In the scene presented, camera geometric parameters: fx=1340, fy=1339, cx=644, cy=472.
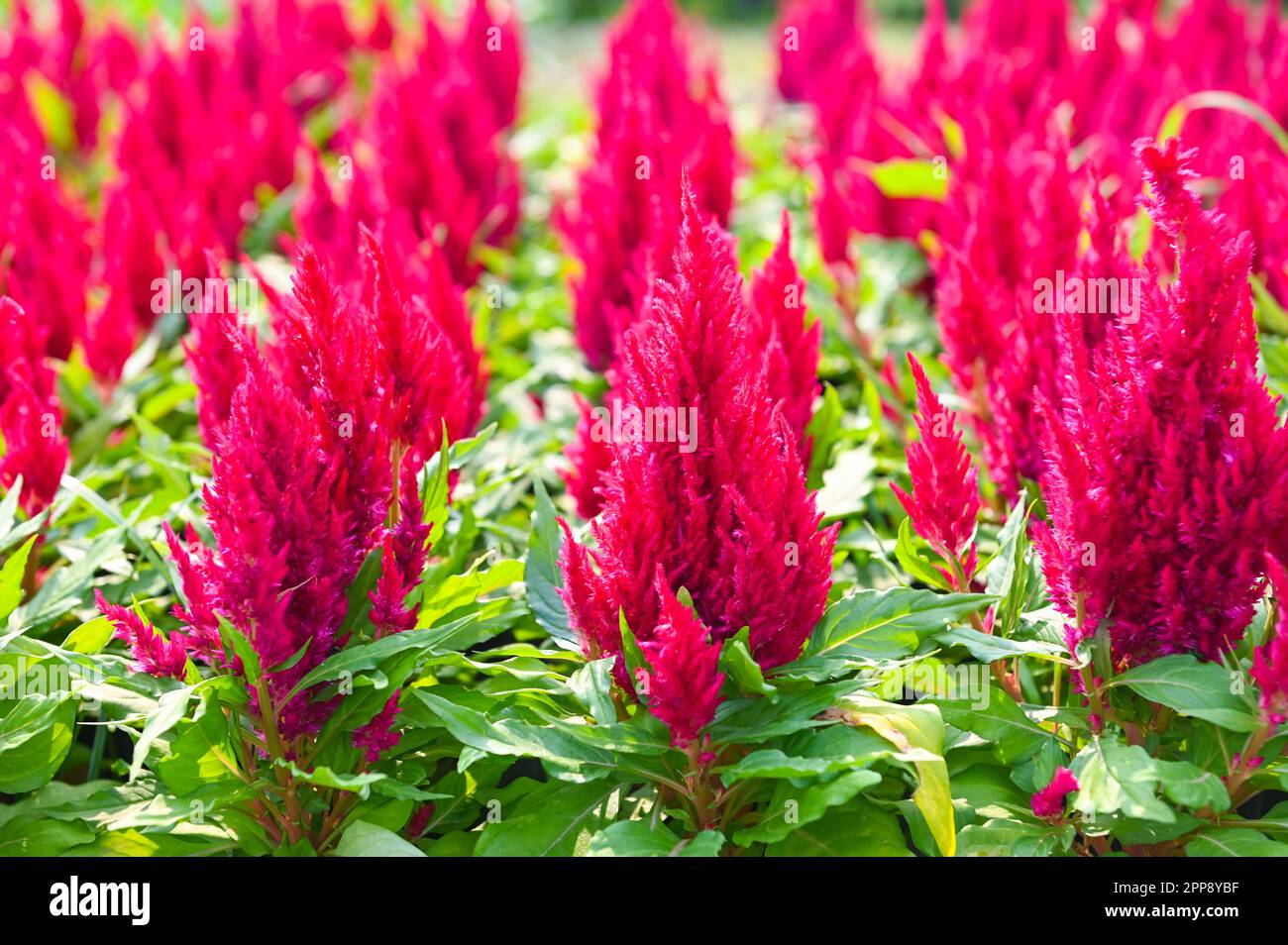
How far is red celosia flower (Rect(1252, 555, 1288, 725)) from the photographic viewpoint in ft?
6.15

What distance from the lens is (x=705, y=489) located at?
2.03 metres

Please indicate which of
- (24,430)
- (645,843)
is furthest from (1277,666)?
(24,430)

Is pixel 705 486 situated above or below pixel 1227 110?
below

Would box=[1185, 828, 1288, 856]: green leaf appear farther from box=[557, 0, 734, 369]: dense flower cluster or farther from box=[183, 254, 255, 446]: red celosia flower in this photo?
box=[183, 254, 255, 446]: red celosia flower

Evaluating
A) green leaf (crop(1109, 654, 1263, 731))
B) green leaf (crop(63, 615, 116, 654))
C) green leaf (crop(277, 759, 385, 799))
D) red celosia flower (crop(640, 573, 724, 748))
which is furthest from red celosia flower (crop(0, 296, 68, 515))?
green leaf (crop(1109, 654, 1263, 731))

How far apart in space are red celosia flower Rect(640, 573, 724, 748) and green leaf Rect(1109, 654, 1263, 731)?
68 cm

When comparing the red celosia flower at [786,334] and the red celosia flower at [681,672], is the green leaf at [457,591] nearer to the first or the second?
the red celosia flower at [681,672]

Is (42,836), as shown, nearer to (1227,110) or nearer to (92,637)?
(92,637)

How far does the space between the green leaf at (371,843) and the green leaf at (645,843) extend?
29 cm

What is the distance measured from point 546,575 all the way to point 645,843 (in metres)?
0.57

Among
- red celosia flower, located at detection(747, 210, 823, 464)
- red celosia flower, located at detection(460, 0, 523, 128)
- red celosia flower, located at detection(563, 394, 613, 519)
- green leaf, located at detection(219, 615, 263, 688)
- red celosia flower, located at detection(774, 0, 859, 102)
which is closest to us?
green leaf, located at detection(219, 615, 263, 688)

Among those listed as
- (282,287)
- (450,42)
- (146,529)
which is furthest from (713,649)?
(450,42)

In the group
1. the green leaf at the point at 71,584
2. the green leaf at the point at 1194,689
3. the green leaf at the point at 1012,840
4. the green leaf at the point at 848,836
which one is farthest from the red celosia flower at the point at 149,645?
the green leaf at the point at 1194,689
